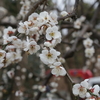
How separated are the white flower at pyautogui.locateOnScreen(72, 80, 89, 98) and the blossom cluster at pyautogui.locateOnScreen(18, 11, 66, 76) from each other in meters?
0.09

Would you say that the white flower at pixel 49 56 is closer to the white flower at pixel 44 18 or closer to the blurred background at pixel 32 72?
the white flower at pixel 44 18

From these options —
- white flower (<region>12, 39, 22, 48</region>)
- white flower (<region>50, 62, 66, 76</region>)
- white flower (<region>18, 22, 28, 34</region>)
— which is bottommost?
white flower (<region>50, 62, 66, 76</region>)

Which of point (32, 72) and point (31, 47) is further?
point (32, 72)

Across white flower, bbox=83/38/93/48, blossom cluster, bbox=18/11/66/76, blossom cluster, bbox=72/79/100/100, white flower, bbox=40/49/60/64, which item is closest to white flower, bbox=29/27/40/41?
blossom cluster, bbox=18/11/66/76

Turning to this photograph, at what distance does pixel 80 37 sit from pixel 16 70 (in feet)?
3.94

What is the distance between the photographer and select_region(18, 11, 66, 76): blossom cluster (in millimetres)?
913

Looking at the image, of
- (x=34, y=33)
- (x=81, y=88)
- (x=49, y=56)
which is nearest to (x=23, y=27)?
(x=34, y=33)

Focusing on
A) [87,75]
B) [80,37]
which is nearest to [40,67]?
[87,75]

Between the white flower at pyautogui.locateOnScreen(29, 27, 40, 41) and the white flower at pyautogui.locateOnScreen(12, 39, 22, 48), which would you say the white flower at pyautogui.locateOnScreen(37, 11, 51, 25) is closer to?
the white flower at pyautogui.locateOnScreen(29, 27, 40, 41)

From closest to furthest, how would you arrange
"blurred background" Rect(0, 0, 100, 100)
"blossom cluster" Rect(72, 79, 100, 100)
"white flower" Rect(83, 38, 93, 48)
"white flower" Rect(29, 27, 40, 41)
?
"blossom cluster" Rect(72, 79, 100, 100) → "white flower" Rect(29, 27, 40, 41) → "white flower" Rect(83, 38, 93, 48) → "blurred background" Rect(0, 0, 100, 100)

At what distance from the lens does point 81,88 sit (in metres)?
0.89

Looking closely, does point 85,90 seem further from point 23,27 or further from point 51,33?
point 23,27

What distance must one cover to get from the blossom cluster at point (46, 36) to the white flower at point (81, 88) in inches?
3.5

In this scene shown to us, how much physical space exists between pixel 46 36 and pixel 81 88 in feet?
0.94
